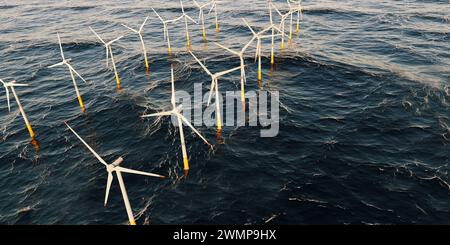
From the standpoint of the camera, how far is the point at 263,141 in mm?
67812

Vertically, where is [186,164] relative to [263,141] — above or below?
above

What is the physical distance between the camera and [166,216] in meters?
51.4

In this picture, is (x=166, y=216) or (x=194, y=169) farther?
(x=194, y=169)

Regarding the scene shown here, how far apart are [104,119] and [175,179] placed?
102 ft

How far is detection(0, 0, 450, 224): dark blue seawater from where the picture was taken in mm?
51781

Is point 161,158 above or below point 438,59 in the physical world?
below

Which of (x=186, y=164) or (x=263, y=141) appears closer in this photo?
(x=186, y=164)

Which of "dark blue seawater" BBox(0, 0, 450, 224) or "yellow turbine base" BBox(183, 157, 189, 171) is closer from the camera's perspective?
"dark blue seawater" BBox(0, 0, 450, 224)

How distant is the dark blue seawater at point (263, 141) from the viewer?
51.8 metres

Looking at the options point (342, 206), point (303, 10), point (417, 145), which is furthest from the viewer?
point (303, 10)

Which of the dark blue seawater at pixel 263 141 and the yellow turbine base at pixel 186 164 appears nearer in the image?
the dark blue seawater at pixel 263 141

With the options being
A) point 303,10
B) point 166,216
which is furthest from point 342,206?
point 303,10
